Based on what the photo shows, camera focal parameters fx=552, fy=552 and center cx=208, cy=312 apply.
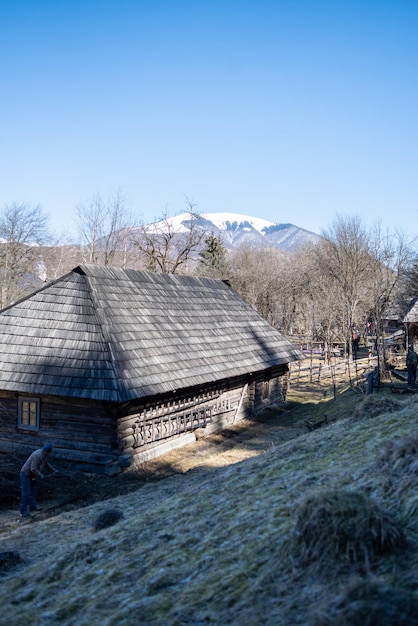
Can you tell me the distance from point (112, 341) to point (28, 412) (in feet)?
8.92

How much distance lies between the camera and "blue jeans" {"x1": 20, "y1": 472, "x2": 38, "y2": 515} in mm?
10109

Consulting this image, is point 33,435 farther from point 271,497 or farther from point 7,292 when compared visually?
point 7,292

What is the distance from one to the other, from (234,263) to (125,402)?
42.1 m

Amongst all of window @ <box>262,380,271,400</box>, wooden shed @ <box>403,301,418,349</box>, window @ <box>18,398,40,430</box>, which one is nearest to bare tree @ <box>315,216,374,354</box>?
wooden shed @ <box>403,301,418,349</box>

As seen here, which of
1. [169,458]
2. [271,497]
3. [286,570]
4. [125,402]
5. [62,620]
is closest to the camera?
[286,570]

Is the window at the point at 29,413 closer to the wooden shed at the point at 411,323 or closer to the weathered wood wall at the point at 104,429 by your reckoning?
the weathered wood wall at the point at 104,429

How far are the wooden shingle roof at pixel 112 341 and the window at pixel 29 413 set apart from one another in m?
0.75

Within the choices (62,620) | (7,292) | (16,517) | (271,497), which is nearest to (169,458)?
(16,517)

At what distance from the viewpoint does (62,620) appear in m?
4.52

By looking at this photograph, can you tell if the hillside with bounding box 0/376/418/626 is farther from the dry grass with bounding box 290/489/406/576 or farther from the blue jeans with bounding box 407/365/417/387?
the blue jeans with bounding box 407/365/417/387

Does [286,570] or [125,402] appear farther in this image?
[125,402]

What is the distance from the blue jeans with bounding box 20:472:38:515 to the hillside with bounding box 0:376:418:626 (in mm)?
1961

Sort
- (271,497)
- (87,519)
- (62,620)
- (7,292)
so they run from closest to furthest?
(62,620) → (271,497) → (87,519) → (7,292)

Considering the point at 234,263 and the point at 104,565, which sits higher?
the point at 234,263
